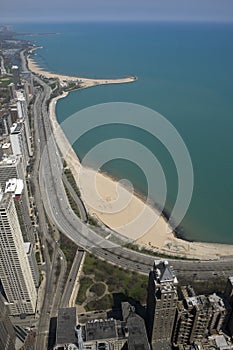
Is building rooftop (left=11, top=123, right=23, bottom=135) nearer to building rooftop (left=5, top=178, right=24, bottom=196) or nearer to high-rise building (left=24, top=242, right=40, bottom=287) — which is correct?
building rooftop (left=5, top=178, right=24, bottom=196)

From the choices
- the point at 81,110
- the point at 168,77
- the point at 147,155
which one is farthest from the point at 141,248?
the point at 168,77

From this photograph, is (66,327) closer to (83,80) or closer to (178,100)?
(178,100)

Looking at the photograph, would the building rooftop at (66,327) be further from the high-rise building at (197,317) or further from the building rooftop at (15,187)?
the building rooftop at (15,187)

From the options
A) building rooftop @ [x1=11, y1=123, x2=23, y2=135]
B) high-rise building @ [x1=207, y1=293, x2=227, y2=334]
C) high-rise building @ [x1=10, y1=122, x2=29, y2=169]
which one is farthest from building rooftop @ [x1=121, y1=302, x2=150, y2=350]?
building rooftop @ [x1=11, y1=123, x2=23, y2=135]

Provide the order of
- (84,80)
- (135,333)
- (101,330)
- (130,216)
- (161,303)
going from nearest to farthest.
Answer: (161,303), (135,333), (101,330), (130,216), (84,80)

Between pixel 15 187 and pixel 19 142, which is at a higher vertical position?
pixel 19 142

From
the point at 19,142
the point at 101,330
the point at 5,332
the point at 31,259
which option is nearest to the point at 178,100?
the point at 19,142

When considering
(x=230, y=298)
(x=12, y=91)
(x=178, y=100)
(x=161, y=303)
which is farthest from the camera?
(x=178, y=100)
